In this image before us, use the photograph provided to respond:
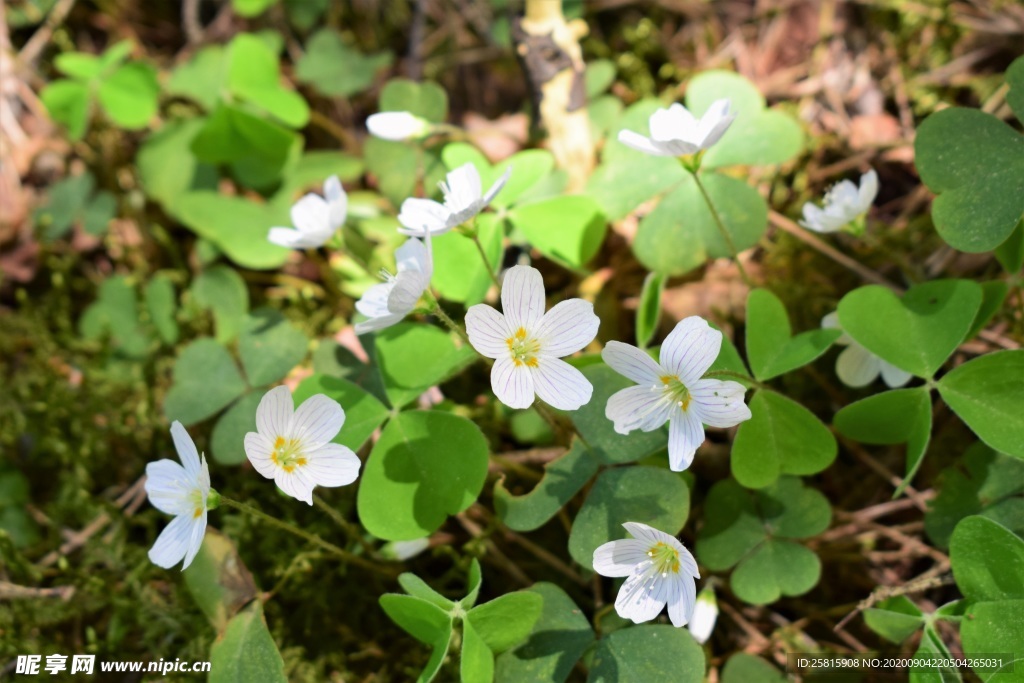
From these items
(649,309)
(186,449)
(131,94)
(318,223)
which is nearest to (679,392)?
(649,309)

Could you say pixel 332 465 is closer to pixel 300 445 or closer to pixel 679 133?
pixel 300 445

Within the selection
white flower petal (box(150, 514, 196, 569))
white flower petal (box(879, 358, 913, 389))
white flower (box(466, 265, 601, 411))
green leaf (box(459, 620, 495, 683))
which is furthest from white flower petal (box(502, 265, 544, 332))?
white flower petal (box(879, 358, 913, 389))

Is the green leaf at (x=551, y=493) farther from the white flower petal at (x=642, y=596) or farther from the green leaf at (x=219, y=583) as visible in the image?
the green leaf at (x=219, y=583)

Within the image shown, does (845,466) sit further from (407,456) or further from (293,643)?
(293,643)

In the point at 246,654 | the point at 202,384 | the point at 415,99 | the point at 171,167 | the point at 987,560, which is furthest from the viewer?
the point at 171,167

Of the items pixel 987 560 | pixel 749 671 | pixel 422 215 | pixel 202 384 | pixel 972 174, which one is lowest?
pixel 749 671

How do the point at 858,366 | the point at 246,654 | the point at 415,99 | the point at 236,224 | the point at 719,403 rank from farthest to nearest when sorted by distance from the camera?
1. the point at 236,224
2. the point at 415,99
3. the point at 858,366
4. the point at 246,654
5. the point at 719,403

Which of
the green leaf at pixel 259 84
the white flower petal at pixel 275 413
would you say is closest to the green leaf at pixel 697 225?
the white flower petal at pixel 275 413
